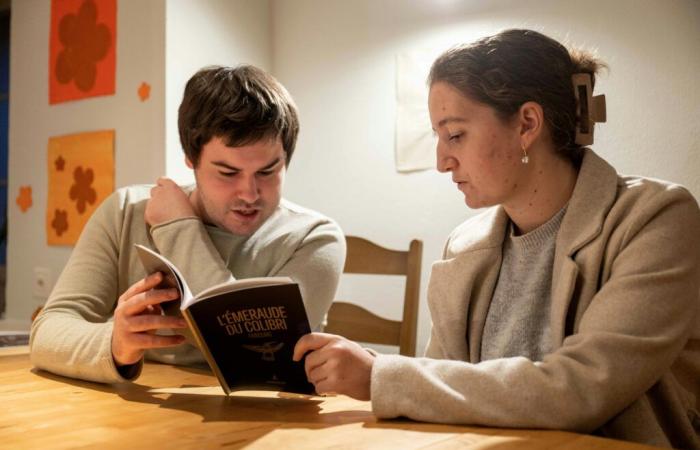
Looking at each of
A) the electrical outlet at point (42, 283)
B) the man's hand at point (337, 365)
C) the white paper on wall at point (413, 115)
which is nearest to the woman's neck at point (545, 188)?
the man's hand at point (337, 365)

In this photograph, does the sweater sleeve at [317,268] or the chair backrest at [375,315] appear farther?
the chair backrest at [375,315]

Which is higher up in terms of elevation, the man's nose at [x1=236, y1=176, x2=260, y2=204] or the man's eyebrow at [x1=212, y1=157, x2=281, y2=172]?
the man's eyebrow at [x1=212, y1=157, x2=281, y2=172]

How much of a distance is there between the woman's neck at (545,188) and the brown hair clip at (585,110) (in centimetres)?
5

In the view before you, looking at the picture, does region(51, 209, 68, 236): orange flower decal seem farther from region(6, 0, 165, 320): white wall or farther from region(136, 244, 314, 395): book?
region(136, 244, 314, 395): book

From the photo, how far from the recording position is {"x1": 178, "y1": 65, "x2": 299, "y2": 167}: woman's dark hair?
1.43 m

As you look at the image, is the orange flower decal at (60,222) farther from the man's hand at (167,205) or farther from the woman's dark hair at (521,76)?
the woman's dark hair at (521,76)

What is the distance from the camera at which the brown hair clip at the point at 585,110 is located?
1.25 meters

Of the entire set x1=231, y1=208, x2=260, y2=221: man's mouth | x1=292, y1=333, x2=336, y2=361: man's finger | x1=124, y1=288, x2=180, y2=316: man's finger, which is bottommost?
x1=292, y1=333, x2=336, y2=361: man's finger

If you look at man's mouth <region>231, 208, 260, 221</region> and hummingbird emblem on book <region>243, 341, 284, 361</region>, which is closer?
hummingbird emblem on book <region>243, 341, 284, 361</region>

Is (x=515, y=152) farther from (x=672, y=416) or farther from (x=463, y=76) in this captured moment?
(x=672, y=416)

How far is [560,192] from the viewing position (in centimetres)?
127

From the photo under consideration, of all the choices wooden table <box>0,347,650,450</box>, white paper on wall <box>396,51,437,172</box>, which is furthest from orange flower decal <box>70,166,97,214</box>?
wooden table <box>0,347,650,450</box>

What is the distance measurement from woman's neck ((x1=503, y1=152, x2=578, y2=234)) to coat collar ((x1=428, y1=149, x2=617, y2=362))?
0.04 metres

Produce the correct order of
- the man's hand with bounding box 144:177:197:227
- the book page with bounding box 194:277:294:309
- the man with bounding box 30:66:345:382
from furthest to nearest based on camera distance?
1. the man's hand with bounding box 144:177:197:227
2. the man with bounding box 30:66:345:382
3. the book page with bounding box 194:277:294:309
